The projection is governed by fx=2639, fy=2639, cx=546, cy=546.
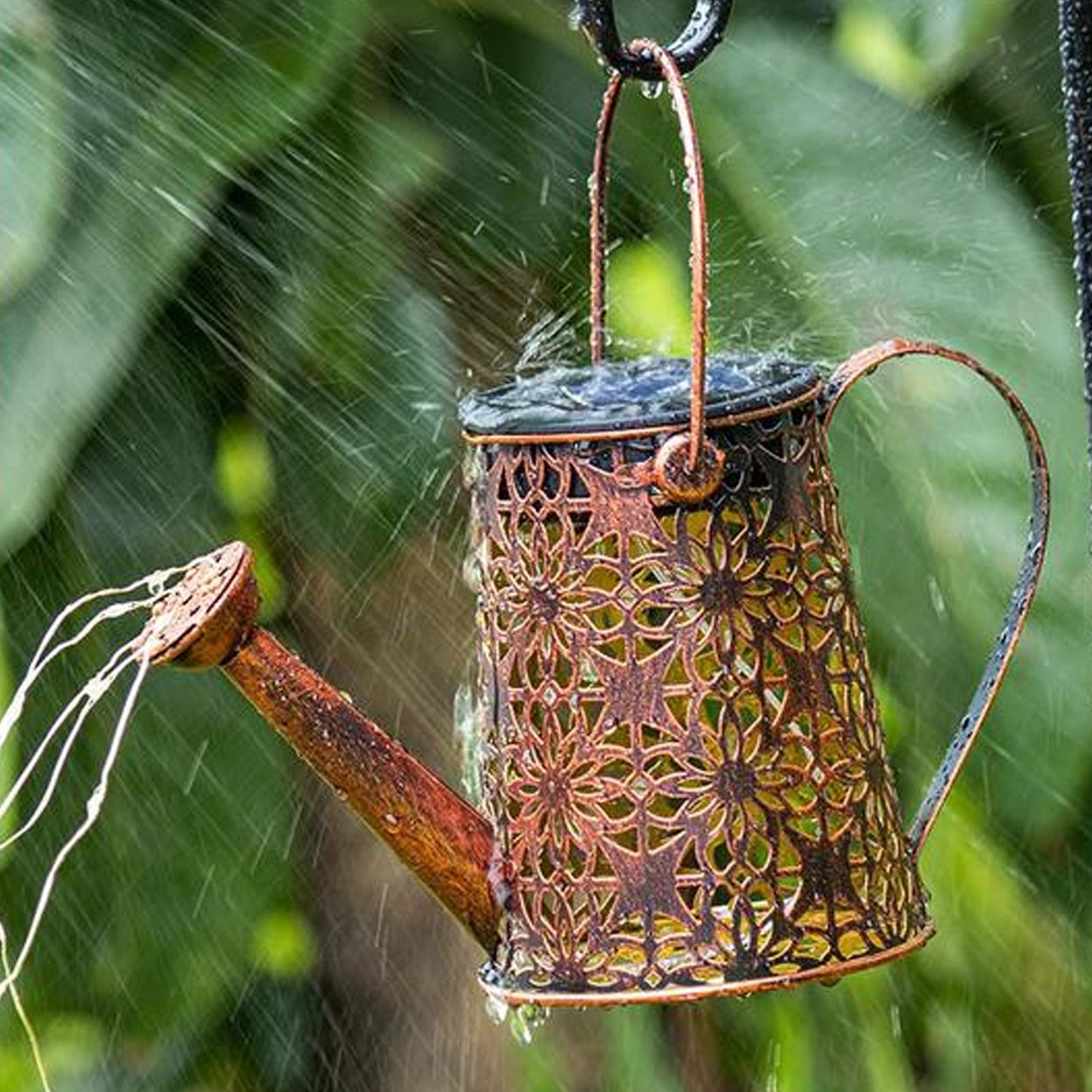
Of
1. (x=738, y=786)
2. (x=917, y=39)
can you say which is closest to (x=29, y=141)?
(x=917, y=39)

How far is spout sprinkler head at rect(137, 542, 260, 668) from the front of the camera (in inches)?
48.0

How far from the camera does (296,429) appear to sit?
2.17m

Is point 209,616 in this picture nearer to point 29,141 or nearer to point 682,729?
point 682,729

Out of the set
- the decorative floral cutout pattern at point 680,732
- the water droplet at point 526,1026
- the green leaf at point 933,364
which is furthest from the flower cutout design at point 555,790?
the water droplet at point 526,1026

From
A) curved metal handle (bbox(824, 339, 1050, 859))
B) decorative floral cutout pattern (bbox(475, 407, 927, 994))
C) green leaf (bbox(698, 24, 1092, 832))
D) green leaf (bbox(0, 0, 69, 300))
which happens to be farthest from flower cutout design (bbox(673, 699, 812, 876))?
green leaf (bbox(0, 0, 69, 300))

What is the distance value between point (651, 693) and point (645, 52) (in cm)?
30

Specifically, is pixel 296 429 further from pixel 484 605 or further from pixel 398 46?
pixel 484 605

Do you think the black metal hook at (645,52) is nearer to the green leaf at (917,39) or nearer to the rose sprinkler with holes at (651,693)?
the rose sprinkler with holes at (651,693)

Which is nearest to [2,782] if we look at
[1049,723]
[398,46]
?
[398,46]

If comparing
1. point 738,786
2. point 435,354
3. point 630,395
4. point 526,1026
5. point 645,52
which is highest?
point 645,52

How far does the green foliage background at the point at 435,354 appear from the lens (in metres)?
2.00

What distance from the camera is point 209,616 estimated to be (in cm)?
122

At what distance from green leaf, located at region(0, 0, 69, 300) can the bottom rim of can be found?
89 centimetres

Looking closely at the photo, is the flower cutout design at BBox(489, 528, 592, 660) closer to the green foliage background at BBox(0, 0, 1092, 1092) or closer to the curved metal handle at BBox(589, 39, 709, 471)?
the curved metal handle at BBox(589, 39, 709, 471)
